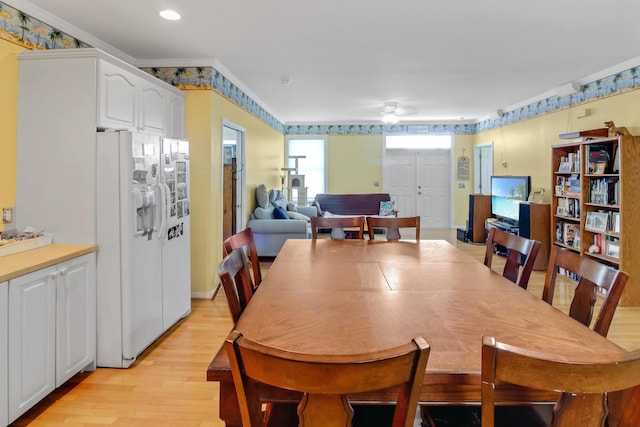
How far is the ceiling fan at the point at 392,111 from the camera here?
654 cm

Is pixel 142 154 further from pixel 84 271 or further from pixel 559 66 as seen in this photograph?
pixel 559 66

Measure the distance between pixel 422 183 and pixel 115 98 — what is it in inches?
302

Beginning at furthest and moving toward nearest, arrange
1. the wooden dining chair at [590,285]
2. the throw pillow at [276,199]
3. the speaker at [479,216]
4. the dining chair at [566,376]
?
the speaker at [479,216] < the throw pillow at [276,199] < the wooden dining chair at [590,285] < the dining chair at [566,376]

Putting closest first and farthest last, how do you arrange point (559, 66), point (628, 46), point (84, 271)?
1. point (84, 271)
2. point (628, 46)
3. point (559, 66)

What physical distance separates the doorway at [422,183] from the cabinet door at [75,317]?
746 cm

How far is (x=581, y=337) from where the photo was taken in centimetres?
117

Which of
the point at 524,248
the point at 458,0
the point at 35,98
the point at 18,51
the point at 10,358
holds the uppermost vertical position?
the point at 458,0

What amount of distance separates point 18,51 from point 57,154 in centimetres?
73

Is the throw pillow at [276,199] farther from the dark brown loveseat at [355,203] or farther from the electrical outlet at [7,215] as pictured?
the electrical outlet at [7,215]

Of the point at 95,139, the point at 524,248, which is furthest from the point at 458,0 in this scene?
the point at 95,139

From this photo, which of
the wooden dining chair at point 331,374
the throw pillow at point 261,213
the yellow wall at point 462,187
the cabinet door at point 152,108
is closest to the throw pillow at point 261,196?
the throw pillow at point 261,213

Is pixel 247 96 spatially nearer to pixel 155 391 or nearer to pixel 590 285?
pixel 155 391

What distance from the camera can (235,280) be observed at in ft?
5.66

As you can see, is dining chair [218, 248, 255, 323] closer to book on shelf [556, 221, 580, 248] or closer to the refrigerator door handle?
the refrigerator door handle
